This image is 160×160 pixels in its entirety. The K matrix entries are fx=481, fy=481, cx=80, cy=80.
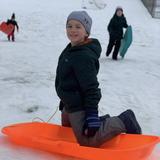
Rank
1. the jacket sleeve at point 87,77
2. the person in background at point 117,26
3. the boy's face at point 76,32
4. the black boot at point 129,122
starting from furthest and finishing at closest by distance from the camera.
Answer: the person in background at point 117,26 → the black boot at point 129,122 → the boy's face at point 76,32 → the jacket sleeve at point 87,77

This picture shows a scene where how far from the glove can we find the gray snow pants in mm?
70

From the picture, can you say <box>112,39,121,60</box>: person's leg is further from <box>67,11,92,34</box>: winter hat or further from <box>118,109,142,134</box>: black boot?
<box>67,11,92,34</box>: winter hat

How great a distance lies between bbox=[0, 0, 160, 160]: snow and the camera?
554 cm

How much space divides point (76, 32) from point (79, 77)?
39 cm

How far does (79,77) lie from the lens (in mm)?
3936

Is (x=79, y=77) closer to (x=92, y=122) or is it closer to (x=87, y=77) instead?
(x=87, y=77)

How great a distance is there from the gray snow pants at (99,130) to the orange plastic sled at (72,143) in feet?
0.30

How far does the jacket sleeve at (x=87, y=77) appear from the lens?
3922 millimetres

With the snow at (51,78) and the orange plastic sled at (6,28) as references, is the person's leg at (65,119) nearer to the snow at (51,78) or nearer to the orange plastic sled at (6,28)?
the snow at (51,78)

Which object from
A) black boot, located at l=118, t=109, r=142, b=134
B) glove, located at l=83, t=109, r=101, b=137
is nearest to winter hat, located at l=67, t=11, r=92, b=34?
glove, located at l=83, t=109, r=101, b=137

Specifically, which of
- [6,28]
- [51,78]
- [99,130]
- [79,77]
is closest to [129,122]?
[99,130]

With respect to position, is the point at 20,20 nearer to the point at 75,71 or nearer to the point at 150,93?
the point at 150,93

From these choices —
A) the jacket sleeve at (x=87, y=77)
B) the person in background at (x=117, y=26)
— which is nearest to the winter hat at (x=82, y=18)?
the jacket sleeve at (x=87, y=77)

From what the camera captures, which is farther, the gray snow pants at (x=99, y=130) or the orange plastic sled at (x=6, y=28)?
the orange plastic sled at (x=6, y=28)
